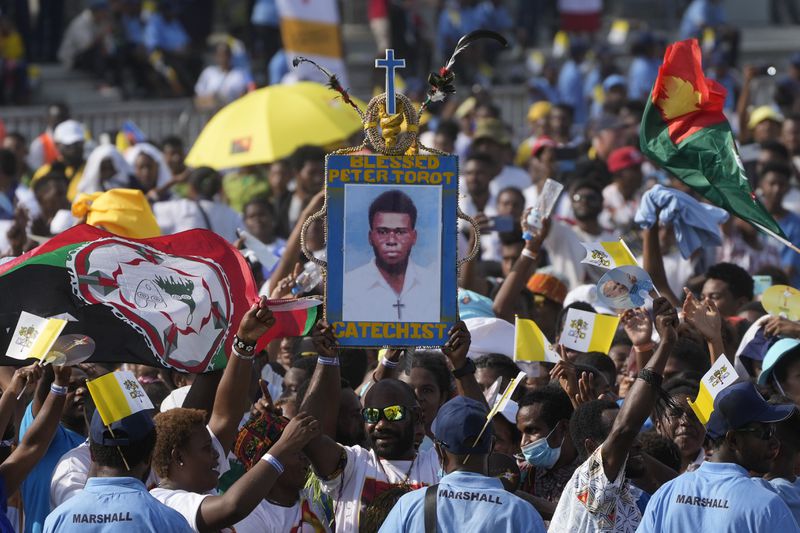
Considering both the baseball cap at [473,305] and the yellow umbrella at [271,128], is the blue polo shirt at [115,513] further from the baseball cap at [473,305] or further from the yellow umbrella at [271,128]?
the yellow umbrella at [271,128]

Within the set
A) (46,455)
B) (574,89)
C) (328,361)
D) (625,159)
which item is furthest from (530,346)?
(574,89)

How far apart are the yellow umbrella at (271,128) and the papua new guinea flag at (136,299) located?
630 cm

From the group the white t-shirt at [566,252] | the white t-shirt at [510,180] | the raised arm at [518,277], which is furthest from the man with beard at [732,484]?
the white t-shirt at [510,180]

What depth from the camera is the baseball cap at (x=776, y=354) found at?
7477mm

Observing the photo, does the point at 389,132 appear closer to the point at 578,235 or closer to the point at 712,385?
the point at 712,385

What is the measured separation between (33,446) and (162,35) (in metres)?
19.4

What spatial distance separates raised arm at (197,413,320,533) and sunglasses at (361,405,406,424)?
706 mm

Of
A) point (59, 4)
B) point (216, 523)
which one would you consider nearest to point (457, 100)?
point (59, 4)

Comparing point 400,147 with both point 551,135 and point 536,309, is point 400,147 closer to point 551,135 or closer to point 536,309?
point 536,309

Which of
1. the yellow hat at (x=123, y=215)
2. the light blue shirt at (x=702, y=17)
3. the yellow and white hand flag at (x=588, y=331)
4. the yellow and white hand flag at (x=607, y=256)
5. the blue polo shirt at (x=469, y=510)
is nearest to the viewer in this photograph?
the blue polo shirt at (x=469, y=510)

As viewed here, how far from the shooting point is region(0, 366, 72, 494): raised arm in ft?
21.5

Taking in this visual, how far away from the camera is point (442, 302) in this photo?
6980mm

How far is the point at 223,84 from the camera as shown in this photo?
22.9 metres

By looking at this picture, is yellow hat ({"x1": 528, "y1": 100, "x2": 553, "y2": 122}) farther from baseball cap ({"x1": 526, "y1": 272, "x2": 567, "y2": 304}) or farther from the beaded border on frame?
the beaded border on frame
